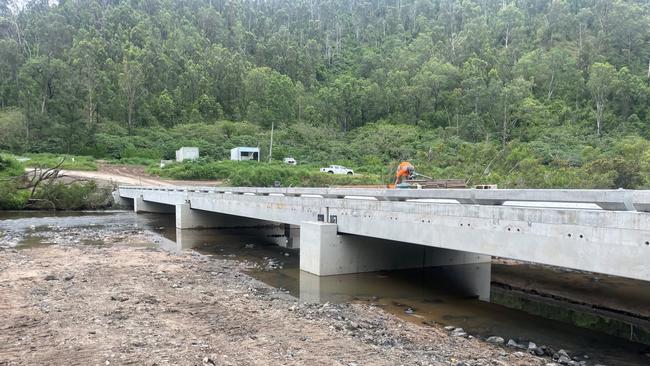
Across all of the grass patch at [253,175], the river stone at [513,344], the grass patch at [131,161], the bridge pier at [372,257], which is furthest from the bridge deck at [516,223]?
Result: the grass patch at [131,161]

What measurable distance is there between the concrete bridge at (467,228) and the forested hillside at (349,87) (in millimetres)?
19275

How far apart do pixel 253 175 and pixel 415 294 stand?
126 feet

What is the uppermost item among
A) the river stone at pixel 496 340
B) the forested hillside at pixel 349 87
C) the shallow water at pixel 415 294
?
the forested hillside at pixel 349 87

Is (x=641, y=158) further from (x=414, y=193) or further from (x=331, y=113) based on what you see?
(x=331, y=113)

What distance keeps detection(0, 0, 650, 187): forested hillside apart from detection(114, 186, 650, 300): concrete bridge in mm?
19275

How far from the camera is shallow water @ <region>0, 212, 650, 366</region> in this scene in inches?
340

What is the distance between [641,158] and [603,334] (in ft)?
91.7

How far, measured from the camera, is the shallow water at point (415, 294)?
28.3ft

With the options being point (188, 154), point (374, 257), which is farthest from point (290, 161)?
point (374, 257)

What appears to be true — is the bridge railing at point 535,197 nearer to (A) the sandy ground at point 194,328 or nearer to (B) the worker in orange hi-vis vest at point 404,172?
(A) the sandy ground at point 194,328

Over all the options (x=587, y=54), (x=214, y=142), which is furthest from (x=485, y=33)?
(x=214, y=142)

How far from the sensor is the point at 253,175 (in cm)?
4891

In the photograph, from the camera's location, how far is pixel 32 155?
56.5 m

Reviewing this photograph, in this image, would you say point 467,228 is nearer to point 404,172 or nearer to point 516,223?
point 516,223
